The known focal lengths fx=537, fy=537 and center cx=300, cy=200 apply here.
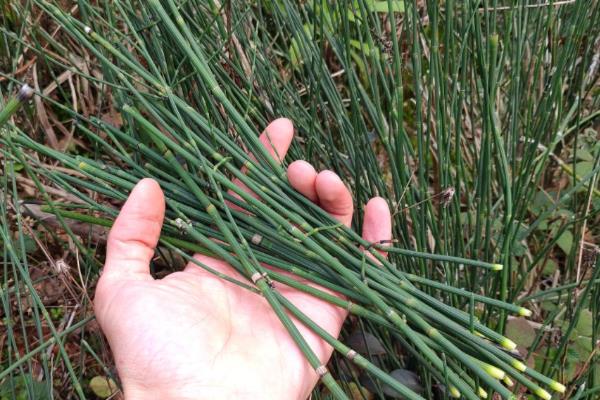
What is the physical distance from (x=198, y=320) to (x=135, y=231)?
201mm

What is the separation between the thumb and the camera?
0.97 metres

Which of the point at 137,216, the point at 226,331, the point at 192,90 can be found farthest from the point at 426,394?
the point at 192,90

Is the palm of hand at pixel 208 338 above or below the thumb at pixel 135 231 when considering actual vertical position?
below

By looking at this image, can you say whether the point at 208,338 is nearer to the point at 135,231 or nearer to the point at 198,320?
the point at 198,320

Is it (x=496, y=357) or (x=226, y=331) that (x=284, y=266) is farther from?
(x=496, y=357)

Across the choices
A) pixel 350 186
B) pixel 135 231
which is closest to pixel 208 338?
pixel 135 231

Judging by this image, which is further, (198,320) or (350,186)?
(350,186)

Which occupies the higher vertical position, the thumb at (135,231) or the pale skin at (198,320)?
the thumb at (135,231)

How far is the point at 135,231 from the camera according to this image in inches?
39.0

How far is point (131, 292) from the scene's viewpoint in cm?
95

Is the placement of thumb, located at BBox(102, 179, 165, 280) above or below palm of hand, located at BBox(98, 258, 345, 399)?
above

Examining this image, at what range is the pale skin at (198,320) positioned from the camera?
923 millimetres

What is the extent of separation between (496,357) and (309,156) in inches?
25.9

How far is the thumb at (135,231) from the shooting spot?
38.3 inches
